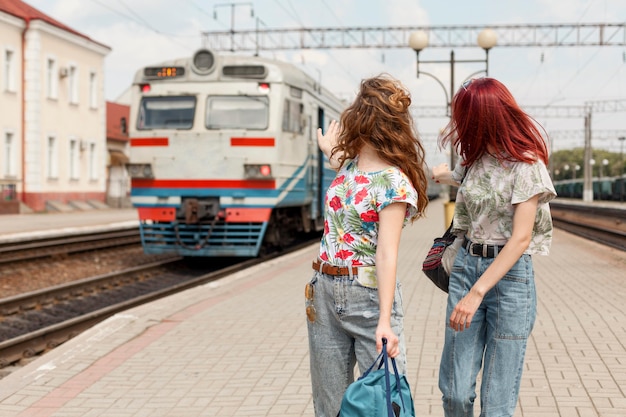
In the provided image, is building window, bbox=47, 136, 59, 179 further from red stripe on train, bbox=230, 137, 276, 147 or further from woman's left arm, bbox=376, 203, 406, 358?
woman's left arm, bbox=376, 203, 406, 358

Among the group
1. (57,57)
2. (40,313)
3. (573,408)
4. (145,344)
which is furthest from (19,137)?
(573,408)

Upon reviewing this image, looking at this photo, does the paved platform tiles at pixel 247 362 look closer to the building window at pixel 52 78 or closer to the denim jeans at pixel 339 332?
the denim jeans at pixel 339 332

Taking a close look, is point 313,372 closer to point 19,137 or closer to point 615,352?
point 615,352

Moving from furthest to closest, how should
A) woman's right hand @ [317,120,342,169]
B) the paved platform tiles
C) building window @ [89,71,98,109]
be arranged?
1. building window @ [89,71,98,109]
2. the paved platform tiles
3. woman's right hand @ [317,120,342,169]

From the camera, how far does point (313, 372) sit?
11.2 feet

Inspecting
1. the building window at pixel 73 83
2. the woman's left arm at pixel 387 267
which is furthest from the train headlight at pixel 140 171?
the building window at pixel 73 83

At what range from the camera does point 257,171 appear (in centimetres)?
1422

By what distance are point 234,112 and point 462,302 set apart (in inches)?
456

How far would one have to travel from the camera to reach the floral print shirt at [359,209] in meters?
3.23

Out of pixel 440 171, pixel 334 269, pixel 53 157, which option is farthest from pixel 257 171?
pixel 53 157

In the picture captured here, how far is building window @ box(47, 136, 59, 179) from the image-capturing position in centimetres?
3997

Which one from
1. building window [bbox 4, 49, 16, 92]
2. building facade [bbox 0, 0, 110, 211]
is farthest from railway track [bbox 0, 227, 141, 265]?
building window [bbox 4, 49, 16, 92]

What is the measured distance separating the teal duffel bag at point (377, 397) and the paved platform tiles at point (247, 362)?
7.49 feet

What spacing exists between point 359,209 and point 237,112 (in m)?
11.6
